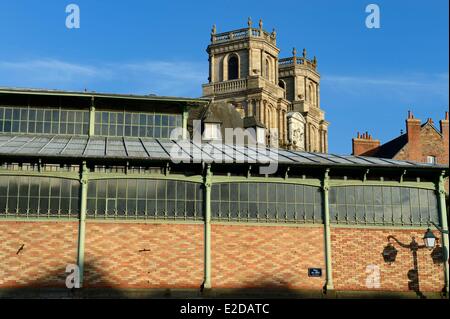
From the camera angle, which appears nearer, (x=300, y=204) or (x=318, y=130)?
(x=300, y=204)

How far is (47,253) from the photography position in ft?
80.8

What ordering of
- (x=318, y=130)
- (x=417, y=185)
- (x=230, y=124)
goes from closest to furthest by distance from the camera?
1. (x=417, y=185)
2. (x=230, y=124)
3. (x=318, y=130)

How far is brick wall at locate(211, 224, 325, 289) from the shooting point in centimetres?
2572

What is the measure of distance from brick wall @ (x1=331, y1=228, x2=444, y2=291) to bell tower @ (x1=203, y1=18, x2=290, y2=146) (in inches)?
1916

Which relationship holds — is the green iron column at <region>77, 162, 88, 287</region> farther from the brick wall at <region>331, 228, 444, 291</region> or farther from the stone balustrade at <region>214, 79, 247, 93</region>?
the stone balustrade at <region>214, 79, 247, 93</region>

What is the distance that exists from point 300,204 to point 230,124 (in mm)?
30408

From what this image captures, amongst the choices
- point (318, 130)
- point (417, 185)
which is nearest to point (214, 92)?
point (318, 130)

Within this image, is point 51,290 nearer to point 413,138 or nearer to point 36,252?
point 36,252

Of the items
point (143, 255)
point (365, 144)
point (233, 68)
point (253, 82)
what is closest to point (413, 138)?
point (365, 144)

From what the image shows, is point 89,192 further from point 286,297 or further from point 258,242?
point 286,297

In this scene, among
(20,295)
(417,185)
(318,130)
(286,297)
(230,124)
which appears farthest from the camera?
(318,130)

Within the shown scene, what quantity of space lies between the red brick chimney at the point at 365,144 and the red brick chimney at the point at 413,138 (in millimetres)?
5617

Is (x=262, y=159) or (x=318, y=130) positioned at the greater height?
(x=318, y=130)

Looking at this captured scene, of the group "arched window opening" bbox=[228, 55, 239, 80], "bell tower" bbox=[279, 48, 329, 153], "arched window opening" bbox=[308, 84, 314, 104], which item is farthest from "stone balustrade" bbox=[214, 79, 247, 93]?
"arched window opening" bbox=[308, 84, 314, 104]
